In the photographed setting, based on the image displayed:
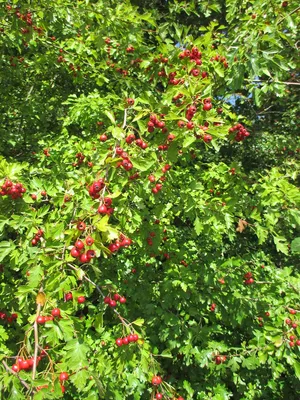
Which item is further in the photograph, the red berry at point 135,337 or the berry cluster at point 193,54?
the berry cluster at point 193,54

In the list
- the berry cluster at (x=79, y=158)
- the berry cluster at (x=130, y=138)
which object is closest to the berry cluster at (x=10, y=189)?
the berry cluster at (x=130, y=138)

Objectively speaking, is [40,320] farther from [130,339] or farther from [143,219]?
[143,219]

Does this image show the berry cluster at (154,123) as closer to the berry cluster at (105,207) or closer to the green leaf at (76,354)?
the berry cluster at (105,207)

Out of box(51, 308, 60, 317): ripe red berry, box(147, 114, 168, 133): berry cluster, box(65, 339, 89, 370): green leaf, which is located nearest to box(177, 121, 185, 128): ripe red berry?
box(147, 114, 168, 133): berry cluster

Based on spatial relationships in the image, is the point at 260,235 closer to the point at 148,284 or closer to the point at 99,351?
the point at 148,284

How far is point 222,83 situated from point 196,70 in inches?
13.8

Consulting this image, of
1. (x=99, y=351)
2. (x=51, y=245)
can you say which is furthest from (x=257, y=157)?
(x=51, y=245)

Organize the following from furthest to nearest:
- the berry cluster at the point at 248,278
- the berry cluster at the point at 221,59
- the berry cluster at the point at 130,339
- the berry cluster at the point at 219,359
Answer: the berry cluster at the point at 248,278
the berry cluster at the point at 219,359
the berry cluster at the point at 221,59
the berry cluster at the point at 130,339

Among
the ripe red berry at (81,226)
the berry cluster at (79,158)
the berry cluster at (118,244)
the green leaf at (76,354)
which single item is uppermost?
the ripe red berry at (81,226)

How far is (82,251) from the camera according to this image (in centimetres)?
164

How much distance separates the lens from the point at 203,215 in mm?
2615

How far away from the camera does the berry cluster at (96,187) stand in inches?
68.2

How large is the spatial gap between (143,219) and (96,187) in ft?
4.31

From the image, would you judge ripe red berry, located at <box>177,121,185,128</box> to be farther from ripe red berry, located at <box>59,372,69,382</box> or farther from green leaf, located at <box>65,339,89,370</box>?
ripe red berry, located at <box>59,372,69,382</box>
